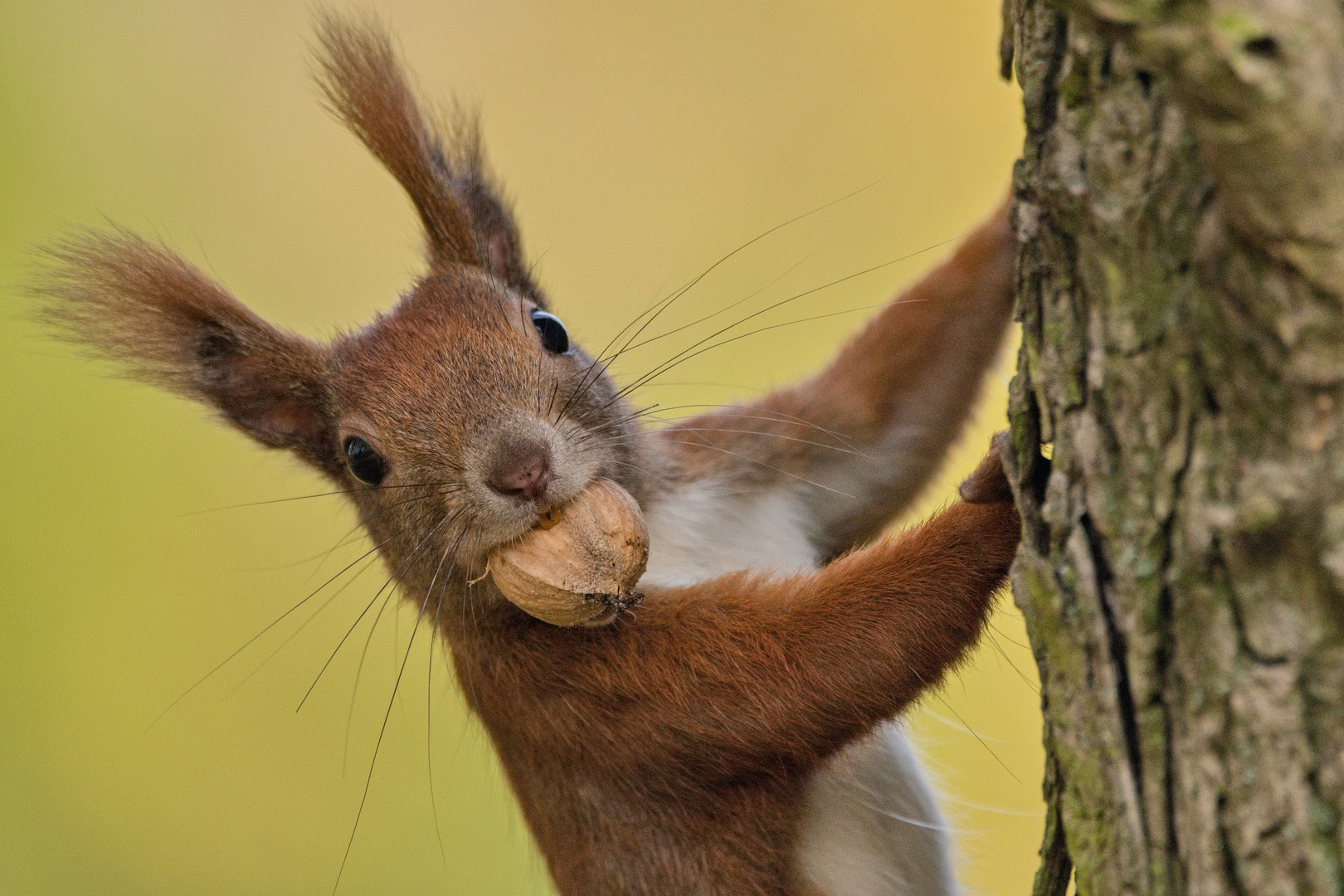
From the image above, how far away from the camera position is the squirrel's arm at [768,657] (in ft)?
5.67

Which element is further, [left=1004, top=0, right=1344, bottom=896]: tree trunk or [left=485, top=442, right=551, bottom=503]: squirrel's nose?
[left=485, top=442, right=551, bottom=503]: squirrel's nose

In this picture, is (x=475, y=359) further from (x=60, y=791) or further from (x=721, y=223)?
(x=60, y=791)

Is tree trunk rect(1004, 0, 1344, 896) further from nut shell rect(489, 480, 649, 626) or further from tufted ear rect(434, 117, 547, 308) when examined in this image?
tufted ear rect(434, 117, 547, 308)

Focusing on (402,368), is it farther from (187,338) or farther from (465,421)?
(187,338)

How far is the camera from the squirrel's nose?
1906mm

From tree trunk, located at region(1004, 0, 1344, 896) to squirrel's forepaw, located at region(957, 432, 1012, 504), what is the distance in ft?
0.89

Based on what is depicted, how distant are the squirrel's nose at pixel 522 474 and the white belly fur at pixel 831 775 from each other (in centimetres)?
36

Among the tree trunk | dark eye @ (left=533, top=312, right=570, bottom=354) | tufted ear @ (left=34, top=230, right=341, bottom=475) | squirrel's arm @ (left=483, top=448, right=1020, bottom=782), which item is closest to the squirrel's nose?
squirrel's arm @ (left=483, top=448, right=1020, bottom=782)

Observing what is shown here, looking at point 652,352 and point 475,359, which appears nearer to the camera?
point 475,359

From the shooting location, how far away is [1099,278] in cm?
114

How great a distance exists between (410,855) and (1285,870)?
12.1ft

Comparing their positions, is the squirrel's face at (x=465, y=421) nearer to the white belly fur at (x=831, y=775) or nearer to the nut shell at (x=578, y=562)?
the nut shell at (x=578, y=562)

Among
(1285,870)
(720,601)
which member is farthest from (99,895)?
(1285,870)

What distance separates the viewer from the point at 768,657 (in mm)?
1869
